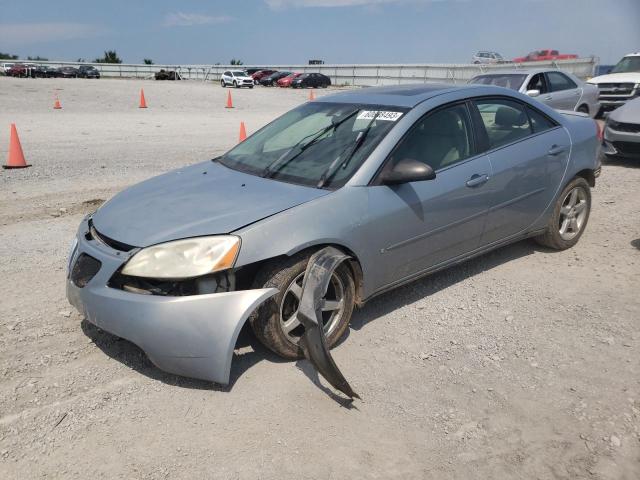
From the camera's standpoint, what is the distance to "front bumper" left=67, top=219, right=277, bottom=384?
2945 mm

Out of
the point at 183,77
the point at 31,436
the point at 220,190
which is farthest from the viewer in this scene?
the point at 183,77

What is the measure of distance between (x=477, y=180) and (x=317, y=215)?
145cm

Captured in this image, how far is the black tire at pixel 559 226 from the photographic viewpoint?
16.6 ft

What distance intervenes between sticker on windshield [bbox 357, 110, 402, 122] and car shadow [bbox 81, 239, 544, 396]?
4.50ft

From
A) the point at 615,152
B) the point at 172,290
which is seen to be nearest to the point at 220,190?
the point at 172,290

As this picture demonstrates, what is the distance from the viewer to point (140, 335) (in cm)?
299

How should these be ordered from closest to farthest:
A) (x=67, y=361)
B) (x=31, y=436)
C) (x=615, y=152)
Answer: (x=31, y=436)
(x=67, y=361)
(x=615, y=152)

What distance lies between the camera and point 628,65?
54.3ft

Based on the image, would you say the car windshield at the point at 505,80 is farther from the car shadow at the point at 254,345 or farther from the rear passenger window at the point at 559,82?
the car shadow at the point at 254,345

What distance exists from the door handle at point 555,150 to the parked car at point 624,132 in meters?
5.17

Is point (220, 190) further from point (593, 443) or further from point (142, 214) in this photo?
point (593, 443)

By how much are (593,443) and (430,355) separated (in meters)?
1.07

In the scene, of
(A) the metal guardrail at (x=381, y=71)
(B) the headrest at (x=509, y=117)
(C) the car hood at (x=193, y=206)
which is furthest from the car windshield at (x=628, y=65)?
(C) the car hood at (x=193, y=206)

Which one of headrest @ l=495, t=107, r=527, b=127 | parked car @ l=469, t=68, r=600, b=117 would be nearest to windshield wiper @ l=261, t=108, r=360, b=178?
headrest @ l=495, t=107, r=527, b=127
